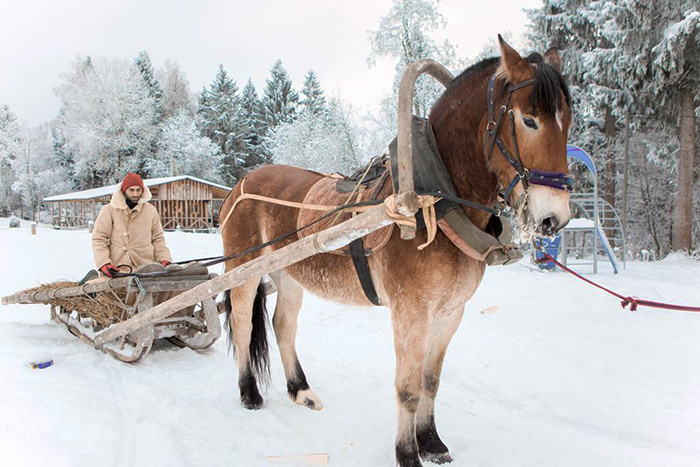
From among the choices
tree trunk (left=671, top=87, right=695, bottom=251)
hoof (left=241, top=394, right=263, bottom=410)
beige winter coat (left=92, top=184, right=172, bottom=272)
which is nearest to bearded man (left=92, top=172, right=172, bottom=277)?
beige winter coat (left=92, top=184, right=172, bottom=272)

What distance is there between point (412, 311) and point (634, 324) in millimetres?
5086

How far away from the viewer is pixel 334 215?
281cm

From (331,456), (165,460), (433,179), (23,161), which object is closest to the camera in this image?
(433,179)

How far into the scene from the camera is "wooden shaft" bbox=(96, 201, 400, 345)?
2.22 meters

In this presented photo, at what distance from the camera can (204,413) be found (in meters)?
3.43

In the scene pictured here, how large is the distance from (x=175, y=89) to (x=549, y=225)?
5862cm

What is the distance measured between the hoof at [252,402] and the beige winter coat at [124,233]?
217 cm

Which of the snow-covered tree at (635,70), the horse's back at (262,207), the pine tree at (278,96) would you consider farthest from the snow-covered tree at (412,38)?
the pine tree at (278,96)

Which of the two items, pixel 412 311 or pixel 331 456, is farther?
pixel 331 456

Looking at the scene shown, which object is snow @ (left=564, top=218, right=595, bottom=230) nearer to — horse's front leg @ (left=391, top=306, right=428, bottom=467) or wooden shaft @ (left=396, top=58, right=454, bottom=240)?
horse's front leg @ (left=391, top=306, right=428, bottom=467)

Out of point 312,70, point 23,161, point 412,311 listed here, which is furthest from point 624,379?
point 23,161

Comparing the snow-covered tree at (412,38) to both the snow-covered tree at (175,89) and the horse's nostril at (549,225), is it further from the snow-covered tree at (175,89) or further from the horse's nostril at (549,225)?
the snow-covered tree at (175,89)

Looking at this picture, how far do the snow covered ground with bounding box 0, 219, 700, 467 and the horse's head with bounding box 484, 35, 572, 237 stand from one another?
6.03ft

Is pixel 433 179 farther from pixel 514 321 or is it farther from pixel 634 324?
pixel 634 324
